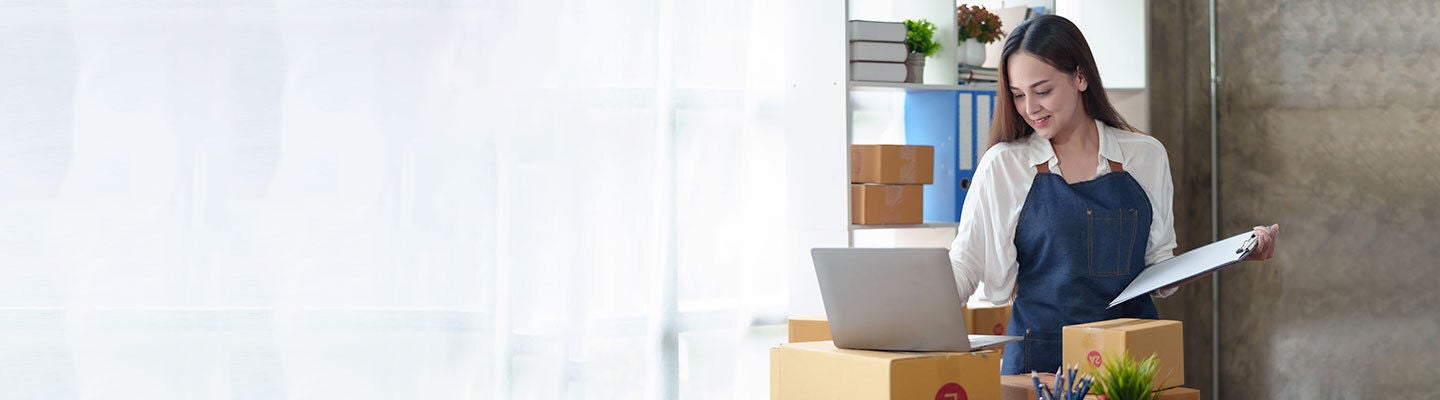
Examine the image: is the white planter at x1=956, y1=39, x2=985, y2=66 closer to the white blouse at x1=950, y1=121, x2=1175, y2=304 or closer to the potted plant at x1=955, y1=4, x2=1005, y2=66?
the potted plant at x1=955, y1=4, x2=1005, y2=66

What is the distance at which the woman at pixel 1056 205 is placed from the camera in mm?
2475

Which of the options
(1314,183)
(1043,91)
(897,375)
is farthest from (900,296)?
(1314,183)

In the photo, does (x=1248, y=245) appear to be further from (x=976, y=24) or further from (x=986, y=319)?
(x=976, y=24)

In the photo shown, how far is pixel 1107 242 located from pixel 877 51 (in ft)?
3.17

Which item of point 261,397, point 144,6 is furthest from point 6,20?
point 261,397

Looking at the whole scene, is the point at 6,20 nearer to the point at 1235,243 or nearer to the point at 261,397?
the point at 261,397

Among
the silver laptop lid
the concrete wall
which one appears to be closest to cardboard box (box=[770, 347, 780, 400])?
the silver laptop lid

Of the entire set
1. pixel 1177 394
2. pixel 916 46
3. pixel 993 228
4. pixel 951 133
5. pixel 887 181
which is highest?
pixel 916 46

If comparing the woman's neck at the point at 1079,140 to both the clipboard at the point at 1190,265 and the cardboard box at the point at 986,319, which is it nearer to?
the clipboard at the point at 1190,265

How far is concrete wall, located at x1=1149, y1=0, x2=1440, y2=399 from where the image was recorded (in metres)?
3.25

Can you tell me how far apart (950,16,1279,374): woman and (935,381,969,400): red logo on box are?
450mm

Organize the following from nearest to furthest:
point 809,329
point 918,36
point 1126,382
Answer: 1. point 1126,382
2. point 809,329
3. point 918,36

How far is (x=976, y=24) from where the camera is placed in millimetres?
3467

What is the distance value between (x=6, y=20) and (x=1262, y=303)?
3.26m
